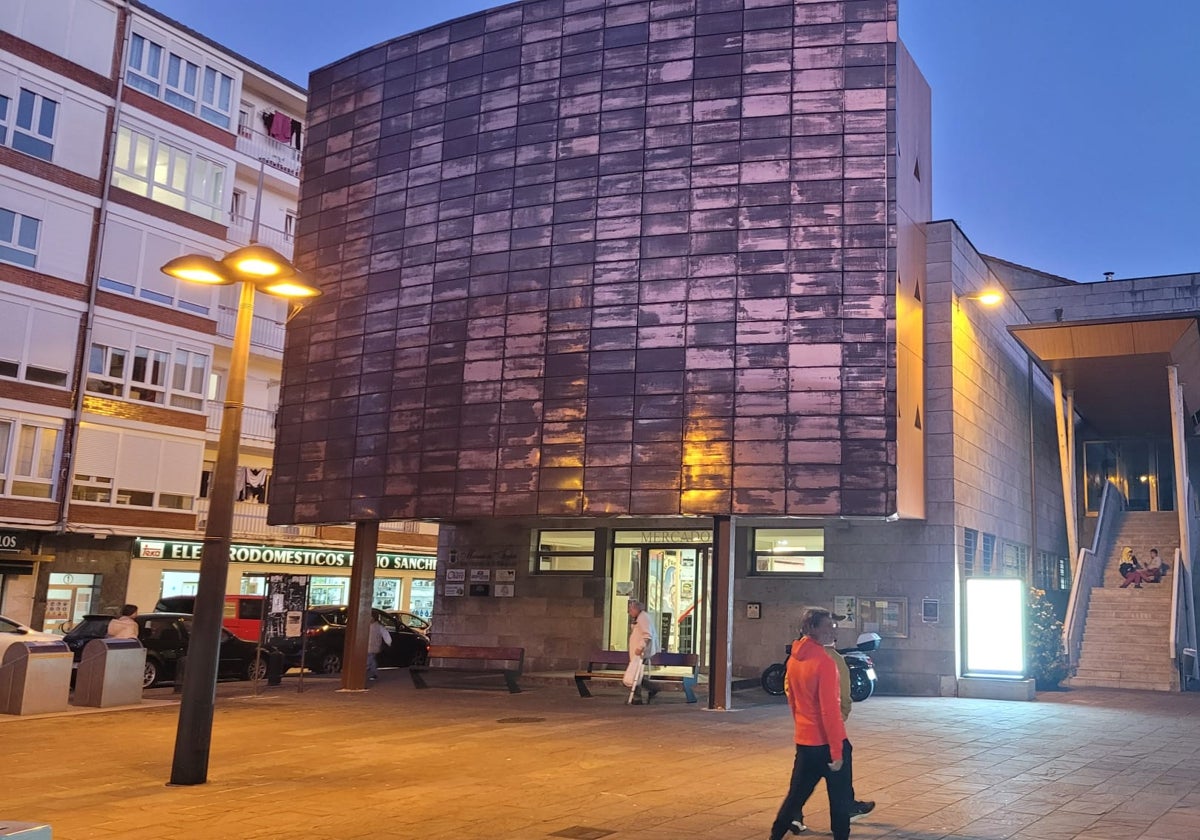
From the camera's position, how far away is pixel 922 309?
2183 centimetres

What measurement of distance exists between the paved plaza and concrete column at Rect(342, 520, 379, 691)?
6.93 feet

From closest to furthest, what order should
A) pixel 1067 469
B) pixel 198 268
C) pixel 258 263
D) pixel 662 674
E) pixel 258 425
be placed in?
pixel 258 263 → pixel 198 268 → pixel 662 674 → pixel 1067 469 → pixel 258 425

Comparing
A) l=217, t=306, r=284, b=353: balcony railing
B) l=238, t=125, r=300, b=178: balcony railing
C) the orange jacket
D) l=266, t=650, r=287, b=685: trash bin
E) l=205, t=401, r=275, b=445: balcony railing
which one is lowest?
l=266, t=650, r=287, b=685: trash bin

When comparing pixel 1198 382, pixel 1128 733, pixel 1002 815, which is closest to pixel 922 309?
pixel 1128 733

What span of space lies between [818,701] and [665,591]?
15.9m

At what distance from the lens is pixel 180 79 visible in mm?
35375

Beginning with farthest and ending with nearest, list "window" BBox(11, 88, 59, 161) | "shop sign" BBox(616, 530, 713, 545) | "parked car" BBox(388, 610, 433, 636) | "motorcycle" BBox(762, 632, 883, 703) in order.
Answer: "window" BBox(11, 88, 59, 161), "parked car" BBox(388, 610, 433, 636), "shop sign" BBox(616, 530, 713, 545), "motorcycle" BBox(762, 632, 883, 703)

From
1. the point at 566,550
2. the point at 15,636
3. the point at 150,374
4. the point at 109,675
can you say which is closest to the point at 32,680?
the point at 109,675

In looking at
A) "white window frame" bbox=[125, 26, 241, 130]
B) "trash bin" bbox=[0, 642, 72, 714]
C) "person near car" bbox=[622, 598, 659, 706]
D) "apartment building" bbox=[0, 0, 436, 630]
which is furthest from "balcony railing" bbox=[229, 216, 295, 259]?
"person near car" bbox=[622, 598, 659, 706]

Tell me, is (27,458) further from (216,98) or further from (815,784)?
(815,784)

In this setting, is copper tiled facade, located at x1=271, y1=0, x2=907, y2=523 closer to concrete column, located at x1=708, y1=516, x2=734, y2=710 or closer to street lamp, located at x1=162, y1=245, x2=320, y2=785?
concrete column, located at x1=708, y1=516, x2=734, y2=710

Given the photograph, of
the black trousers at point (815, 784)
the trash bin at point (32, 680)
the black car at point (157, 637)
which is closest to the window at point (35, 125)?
the black car at point (157, 637)

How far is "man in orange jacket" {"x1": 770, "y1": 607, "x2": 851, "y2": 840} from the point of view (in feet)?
24.6

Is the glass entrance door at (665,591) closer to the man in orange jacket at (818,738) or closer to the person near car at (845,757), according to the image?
the person near car at (845,757)
